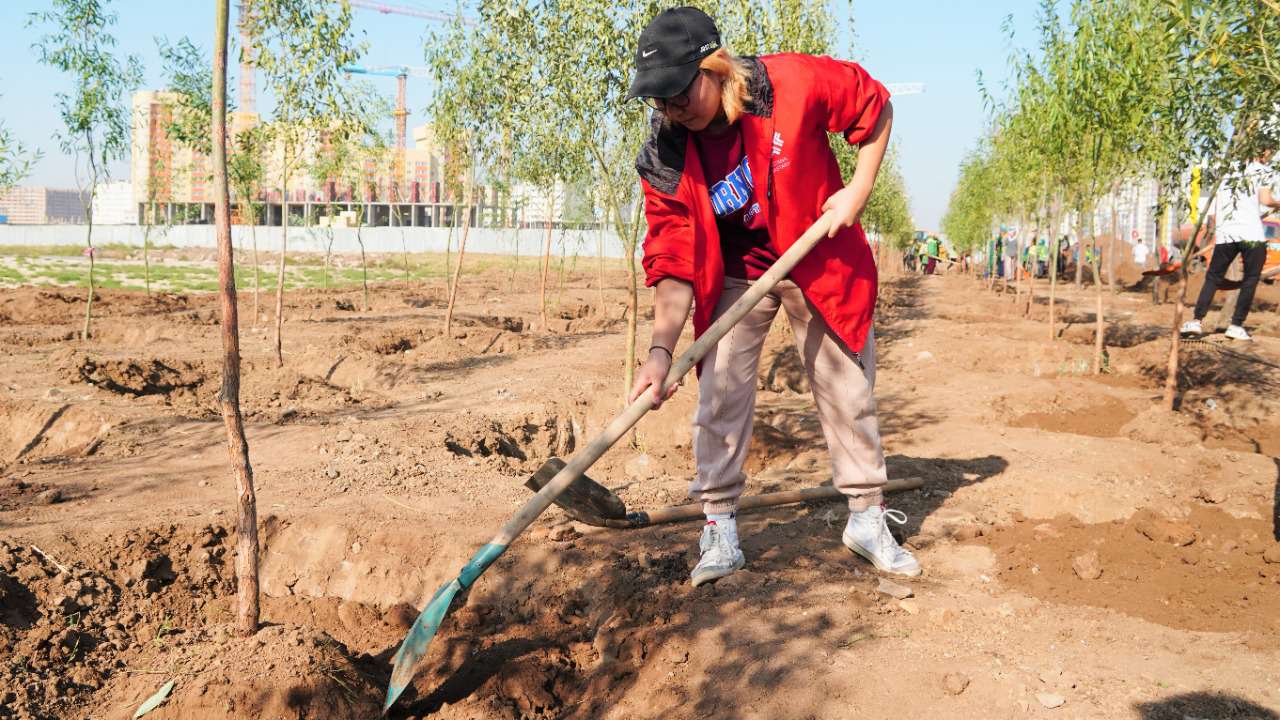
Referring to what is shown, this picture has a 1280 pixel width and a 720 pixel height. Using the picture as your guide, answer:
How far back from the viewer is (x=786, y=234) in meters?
3.65

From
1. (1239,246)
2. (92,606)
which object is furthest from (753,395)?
(1239,246)

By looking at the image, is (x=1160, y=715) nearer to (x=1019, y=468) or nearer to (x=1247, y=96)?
(x=1019, y=468)

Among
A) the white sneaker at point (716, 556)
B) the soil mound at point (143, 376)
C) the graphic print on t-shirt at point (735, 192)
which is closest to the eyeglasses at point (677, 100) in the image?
the graphic print on t-shirt at point (735, 192)

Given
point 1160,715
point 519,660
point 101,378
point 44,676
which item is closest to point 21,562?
point 44,676

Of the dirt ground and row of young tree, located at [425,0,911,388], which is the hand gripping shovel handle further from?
row of young tree, located at [425,0,911,388]

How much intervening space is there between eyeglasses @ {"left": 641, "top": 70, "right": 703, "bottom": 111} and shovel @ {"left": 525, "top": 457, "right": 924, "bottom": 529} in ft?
5.29

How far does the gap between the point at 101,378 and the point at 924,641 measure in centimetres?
922

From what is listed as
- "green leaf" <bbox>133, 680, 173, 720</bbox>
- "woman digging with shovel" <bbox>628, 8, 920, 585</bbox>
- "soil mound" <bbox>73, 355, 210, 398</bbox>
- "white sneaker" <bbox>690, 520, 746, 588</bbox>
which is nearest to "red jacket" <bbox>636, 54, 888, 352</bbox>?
"woman digging with shovel" <bbox>628, 8, 920, 585</bbox>

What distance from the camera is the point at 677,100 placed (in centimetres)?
328

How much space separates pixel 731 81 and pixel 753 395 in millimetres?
1309

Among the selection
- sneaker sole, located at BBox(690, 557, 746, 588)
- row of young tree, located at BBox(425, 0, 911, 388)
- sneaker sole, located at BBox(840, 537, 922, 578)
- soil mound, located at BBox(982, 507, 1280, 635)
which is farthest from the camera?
row of young tree, located at BBox(425, 0, 911, 388)

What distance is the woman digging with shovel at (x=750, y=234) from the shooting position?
339 centimetres

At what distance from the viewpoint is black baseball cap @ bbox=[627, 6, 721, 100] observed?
3180 millimetres

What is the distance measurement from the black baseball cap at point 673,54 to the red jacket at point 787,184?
331 millimetres
